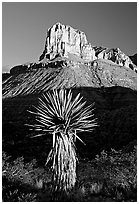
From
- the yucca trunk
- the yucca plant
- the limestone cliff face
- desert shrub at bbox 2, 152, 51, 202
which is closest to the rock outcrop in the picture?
the limestone cliff face

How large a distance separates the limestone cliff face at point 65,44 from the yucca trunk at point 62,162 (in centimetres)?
9993

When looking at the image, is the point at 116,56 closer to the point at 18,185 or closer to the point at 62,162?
the point at 18,185

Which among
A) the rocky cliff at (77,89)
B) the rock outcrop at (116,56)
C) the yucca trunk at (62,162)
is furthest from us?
the rock outcrop at (116,56)

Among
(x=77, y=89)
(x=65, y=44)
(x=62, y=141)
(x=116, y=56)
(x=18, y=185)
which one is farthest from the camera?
(x=116, y=56)

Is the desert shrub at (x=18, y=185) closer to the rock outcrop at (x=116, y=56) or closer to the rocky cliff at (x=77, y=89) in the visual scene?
the rocky cliff at (x=77, y=89)

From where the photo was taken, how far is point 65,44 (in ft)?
391

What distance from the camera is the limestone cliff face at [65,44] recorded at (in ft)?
382

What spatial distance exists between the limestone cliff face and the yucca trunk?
9993cm

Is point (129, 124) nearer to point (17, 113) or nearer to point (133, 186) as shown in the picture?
point (17, 113)

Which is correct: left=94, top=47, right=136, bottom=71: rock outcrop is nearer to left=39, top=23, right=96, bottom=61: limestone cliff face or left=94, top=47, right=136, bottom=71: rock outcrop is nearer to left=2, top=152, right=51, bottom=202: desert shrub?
left=39, top=23, right=96, bottom=61: limestone cliff face

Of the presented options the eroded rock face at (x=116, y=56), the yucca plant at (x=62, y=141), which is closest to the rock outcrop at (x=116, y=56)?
the eroded rock face at (x=116, y=56)

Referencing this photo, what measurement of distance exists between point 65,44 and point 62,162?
372 ft

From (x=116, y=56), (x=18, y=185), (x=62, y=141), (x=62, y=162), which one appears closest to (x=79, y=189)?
(x=62, y=162)

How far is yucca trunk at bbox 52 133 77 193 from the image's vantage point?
27.4 feet
